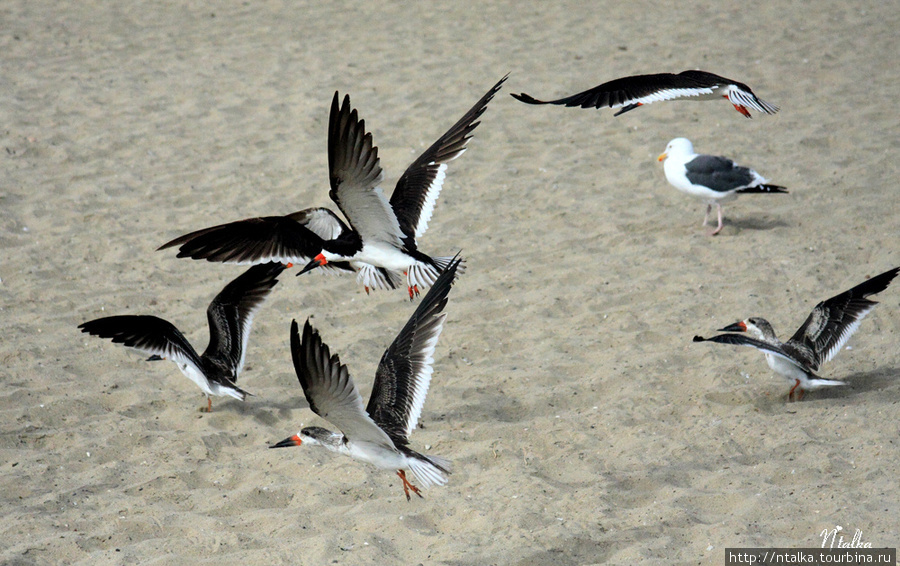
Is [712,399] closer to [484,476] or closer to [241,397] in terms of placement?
[484,476]

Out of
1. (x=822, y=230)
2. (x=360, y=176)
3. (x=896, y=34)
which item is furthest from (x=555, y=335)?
(x=896, y=34)

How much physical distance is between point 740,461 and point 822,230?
2715 millimetres

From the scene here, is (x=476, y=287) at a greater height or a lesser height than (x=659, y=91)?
lesser

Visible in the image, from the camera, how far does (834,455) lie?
152 inches

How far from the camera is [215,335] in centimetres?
450

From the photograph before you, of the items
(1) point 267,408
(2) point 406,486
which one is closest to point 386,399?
(2) point 406,486

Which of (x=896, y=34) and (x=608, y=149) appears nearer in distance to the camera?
(x=608, y=149)

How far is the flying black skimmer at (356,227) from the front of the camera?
3762 mm

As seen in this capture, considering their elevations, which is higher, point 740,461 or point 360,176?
point 360,176

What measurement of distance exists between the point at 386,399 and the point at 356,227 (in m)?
1.01
